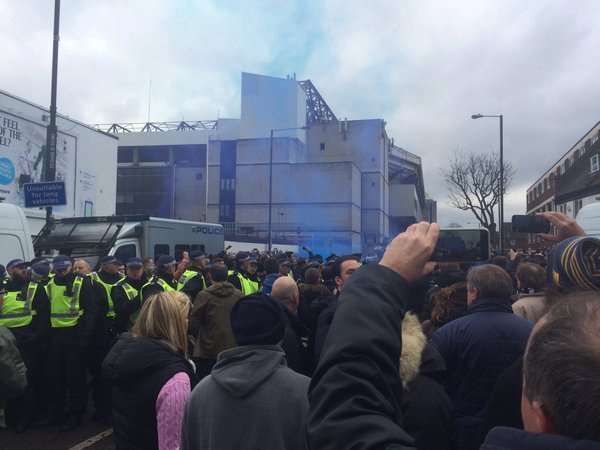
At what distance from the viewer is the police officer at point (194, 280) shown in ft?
25.2

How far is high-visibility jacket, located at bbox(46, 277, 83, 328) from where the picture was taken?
6.46m

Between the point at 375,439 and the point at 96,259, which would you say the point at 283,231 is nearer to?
the point at 96,259

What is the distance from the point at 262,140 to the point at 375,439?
177ft

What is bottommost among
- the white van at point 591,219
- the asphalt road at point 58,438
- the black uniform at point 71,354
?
the asphalt road at point 58,438

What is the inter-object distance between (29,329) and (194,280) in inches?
93.3

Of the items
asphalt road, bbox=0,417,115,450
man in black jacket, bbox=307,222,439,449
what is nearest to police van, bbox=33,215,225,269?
Result: asphalt road, bbox=0,417,115,450

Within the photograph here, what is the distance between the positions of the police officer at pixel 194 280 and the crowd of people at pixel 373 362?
1535 mm

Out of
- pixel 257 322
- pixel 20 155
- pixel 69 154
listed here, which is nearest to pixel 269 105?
pixel 69 154

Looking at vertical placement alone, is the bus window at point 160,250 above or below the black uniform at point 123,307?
above

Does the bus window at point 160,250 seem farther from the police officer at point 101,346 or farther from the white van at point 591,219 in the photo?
the white van at point 591,219

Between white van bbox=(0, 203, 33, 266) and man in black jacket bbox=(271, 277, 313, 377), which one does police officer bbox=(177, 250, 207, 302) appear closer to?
white van bbox=(0, 203, 33, 266)

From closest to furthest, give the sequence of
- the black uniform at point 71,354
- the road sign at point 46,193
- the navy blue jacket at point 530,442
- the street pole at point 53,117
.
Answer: the navy blue jacket at point 530,442 → the black uniform at point 71,354 → the road sign at point 46,193 → the street pole at point 53,117

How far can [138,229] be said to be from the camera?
504 inches

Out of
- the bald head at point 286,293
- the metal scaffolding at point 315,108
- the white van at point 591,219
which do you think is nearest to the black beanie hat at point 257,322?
the bald head at point 286,293
